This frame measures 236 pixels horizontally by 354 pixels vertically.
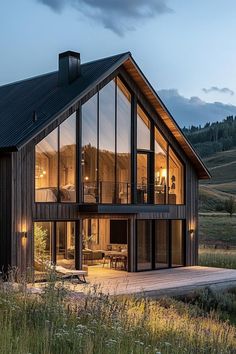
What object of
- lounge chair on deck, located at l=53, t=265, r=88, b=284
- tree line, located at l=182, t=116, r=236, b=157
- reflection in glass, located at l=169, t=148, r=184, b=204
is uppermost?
tree line, located at l=182, t=116, r=236, b=157

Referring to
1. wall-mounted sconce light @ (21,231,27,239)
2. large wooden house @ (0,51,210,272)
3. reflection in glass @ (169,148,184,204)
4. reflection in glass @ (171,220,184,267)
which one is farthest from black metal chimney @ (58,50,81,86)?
reflection in glass @ (171,220,184,267)

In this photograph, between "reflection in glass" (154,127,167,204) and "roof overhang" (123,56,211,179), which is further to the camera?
"reflection in glass" (154,127,167,204)

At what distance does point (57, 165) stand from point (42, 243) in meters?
2.18

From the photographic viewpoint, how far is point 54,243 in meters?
15.1

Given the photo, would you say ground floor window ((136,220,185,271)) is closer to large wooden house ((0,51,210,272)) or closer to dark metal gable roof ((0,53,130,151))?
large wooden house ((0,51,210,272))

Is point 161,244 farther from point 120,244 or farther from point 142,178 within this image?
point 142,178

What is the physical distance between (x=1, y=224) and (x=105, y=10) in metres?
25.7

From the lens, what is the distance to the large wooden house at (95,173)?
1453 cm

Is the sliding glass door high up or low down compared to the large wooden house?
down

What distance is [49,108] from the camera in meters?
15.5

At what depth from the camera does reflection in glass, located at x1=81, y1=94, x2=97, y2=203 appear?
16125 mm

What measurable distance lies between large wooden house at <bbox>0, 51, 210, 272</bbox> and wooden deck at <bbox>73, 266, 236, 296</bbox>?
0.76 m

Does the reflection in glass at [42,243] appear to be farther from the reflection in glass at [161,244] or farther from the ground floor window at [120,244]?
the reflection in glass at [161,244]

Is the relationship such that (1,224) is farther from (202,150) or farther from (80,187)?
(202,150)
